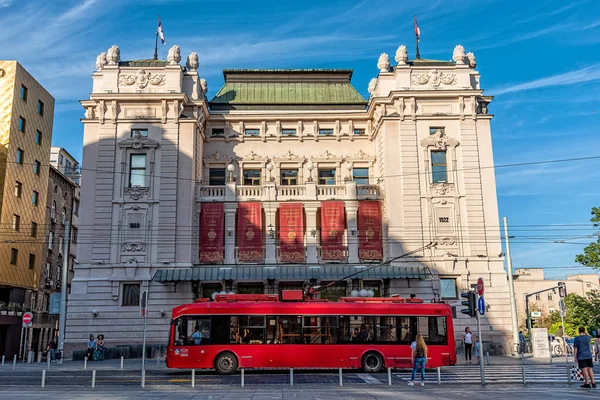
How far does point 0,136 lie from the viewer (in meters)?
47.0

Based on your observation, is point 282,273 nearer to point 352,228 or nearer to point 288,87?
point 352,228

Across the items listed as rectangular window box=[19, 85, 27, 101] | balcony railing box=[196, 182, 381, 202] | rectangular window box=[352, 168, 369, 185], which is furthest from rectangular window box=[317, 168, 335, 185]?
rectangular window box=[19, 85, 27, 101]

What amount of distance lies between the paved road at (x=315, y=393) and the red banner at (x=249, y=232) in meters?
21.1

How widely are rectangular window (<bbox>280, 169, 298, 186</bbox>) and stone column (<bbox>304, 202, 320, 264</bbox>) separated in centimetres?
365

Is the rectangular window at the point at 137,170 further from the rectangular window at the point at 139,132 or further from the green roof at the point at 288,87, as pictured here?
the green roof at the point at 288,87

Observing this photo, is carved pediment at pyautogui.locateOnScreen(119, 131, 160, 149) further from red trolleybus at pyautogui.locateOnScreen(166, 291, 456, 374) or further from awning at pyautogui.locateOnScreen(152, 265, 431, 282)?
red trolleybus at pyautogui.locateOnScreen(166, 291, 456, 374)

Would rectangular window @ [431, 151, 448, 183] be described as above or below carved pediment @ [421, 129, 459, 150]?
below

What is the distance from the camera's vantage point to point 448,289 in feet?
132

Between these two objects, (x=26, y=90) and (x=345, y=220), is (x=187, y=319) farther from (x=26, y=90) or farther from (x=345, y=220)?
(x=26, y=90)

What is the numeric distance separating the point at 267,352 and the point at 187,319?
156 inches

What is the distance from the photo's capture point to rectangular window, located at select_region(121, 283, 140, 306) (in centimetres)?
3975

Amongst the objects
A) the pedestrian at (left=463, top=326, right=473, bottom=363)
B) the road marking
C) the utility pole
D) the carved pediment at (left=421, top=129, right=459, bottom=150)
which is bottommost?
the road marking

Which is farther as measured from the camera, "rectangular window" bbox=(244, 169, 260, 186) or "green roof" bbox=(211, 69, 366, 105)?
"green roof" bbox=(211, 69, 366, 105)

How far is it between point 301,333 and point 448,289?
16.8 meters
